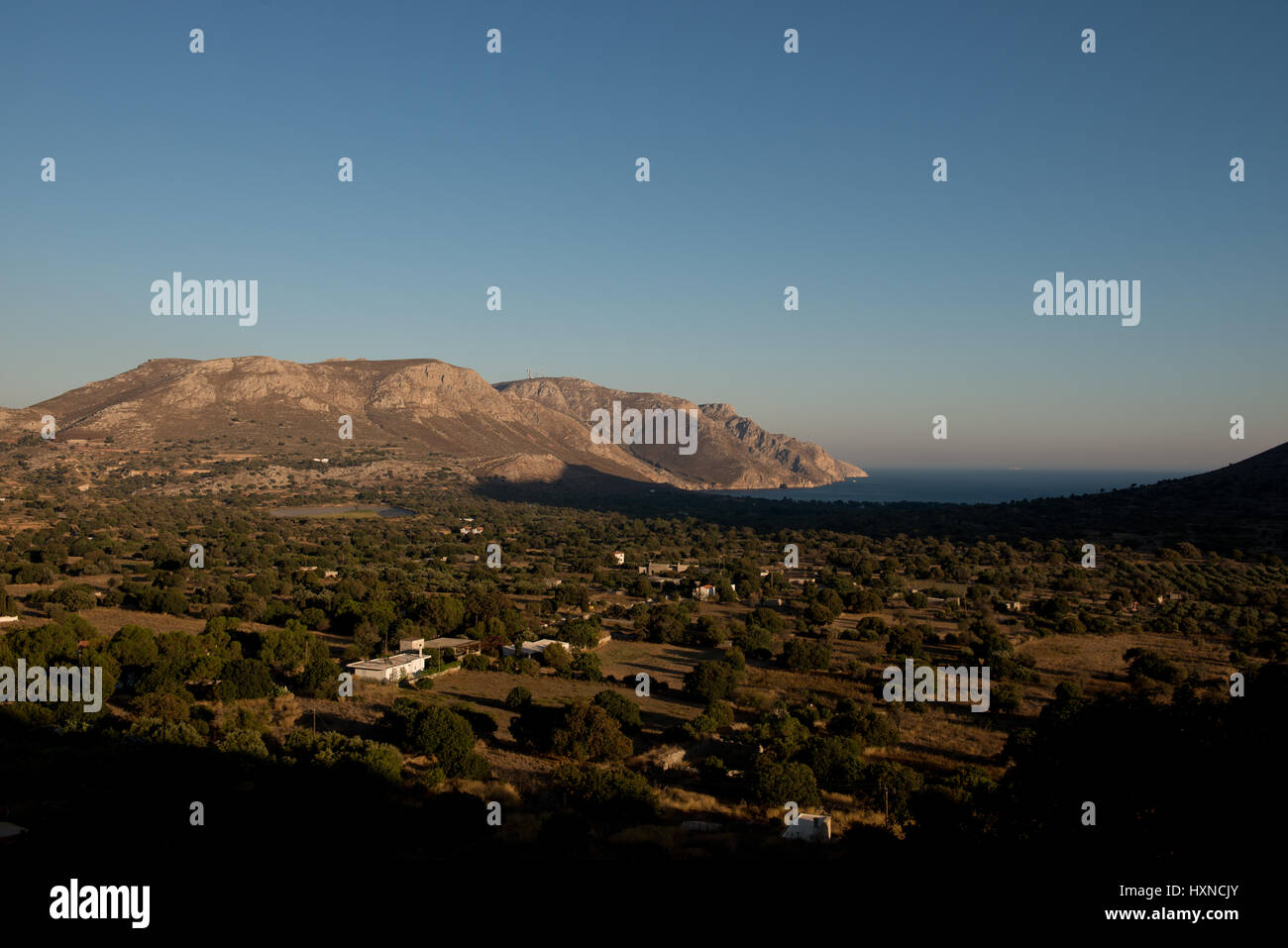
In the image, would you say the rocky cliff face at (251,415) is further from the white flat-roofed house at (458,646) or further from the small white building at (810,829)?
the small white building at (810,829)

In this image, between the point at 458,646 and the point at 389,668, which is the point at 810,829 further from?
the point at 458,646

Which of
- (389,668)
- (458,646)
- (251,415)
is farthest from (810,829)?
(251,415)

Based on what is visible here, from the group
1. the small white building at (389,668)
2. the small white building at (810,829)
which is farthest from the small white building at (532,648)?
the small white building at (810,829)

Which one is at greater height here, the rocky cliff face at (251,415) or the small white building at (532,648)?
the rocky cliff face at (251,415)

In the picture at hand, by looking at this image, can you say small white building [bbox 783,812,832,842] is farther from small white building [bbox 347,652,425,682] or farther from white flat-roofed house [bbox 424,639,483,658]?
white flat-roofed house [bbox 424,639,483,658]

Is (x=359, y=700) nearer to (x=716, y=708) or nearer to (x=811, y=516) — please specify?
(x=716, y=708)

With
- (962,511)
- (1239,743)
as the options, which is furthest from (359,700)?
(962,511)
